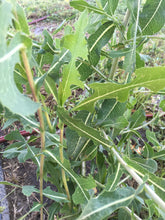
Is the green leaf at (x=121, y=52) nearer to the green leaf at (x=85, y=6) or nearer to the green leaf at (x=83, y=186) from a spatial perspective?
the green leaf at (x=85, y=6)

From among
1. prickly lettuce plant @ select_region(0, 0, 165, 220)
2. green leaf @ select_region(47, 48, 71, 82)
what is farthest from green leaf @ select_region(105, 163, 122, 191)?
green leaf @ select_region(47, 48, 71, 82)

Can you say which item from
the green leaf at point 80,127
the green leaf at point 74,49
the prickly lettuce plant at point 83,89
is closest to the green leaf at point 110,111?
the prickly lettuce plant at point 83,89

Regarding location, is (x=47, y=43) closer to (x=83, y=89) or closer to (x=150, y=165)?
(x=83, y=89)

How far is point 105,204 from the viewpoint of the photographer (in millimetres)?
445

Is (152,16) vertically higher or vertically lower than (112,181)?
higher

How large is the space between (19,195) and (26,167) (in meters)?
0.19

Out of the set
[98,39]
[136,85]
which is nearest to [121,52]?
[98,39]

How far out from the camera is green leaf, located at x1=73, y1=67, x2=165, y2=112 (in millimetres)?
430

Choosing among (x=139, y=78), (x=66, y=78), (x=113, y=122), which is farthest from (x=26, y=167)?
(x=139, y=78)

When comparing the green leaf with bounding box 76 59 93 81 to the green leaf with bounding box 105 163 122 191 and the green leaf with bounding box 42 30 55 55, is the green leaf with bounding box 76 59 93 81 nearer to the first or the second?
the green leaf with bounding box 42 30 55 55

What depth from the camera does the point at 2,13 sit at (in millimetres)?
265

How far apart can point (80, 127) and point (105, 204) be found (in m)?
0.21

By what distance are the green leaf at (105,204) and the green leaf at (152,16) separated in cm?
47

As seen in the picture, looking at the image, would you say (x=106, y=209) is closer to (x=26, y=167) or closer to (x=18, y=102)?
(x=18, y=102)
